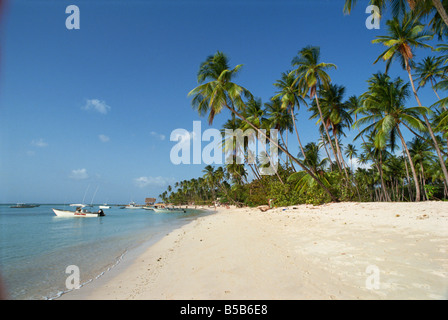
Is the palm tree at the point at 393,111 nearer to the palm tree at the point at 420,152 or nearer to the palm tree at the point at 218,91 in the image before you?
the palm tree at the point at 218,91

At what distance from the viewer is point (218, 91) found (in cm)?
1583

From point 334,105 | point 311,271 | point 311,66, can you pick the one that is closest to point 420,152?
point 334,105

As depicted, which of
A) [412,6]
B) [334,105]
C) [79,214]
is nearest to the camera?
[412,6]

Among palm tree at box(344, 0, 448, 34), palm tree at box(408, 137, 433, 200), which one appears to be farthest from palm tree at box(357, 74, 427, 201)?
palm tree at box(408, 137, 433, 200)

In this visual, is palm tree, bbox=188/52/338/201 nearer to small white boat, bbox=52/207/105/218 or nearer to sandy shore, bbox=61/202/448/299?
sandy shore, bbox=61/202/448/299

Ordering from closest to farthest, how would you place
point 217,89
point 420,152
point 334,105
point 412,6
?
point 412,6, point 217,89, point 334,105, point 420,152

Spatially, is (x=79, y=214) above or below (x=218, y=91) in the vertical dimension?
below

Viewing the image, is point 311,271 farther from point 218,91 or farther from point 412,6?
point 218,91

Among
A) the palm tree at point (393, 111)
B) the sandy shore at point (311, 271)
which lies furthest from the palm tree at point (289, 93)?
the sandy shore at point (311, 271)

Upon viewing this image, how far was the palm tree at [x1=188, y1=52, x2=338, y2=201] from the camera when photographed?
616 inches

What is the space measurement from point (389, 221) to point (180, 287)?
8369 millimetres
